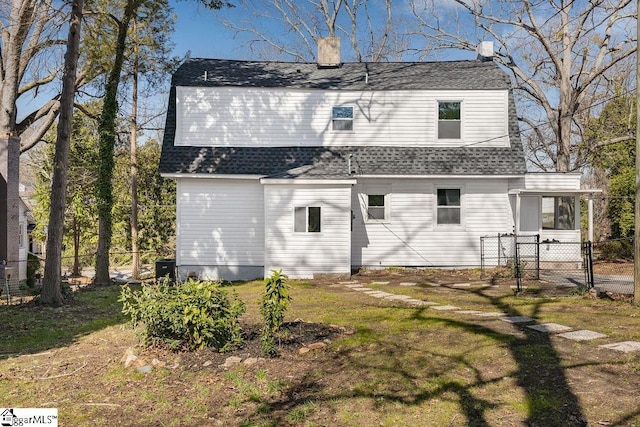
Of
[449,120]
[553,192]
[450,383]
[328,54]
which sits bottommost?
[450,383]

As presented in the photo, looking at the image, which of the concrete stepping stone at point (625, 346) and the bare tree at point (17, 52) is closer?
the concrete stepping stone at point (625, 346)

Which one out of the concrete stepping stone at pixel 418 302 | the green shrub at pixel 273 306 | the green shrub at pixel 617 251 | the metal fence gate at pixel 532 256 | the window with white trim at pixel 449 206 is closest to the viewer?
the green shrub at pixel 273 306

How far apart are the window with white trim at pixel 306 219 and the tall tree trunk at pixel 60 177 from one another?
6541mm

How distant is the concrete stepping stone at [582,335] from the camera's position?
22.5 ft

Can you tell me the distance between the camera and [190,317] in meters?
6.16

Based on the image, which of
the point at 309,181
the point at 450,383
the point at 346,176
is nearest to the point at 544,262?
the point at 346,176

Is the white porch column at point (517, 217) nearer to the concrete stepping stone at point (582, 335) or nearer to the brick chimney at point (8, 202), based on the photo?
the concrete stepping stone at point (582, 335)

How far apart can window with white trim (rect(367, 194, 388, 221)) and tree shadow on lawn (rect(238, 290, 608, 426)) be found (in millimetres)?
9748

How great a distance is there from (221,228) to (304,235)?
2.84m

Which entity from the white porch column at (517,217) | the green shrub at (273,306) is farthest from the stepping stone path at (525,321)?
the white porch column at (517,217)

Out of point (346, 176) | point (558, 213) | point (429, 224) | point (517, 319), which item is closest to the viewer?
point (517, 319)

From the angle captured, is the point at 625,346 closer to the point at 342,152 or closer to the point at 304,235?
the point at 304,235

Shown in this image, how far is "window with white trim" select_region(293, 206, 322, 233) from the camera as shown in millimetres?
15141

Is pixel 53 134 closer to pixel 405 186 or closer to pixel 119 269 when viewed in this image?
pixel 119 269
